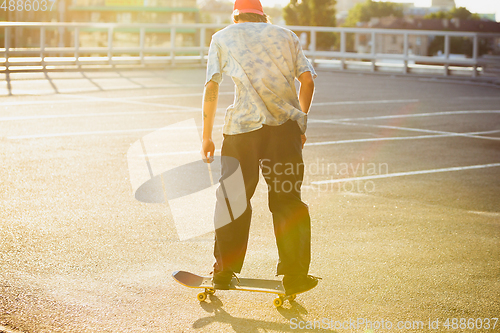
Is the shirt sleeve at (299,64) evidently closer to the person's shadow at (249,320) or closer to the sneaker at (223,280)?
the sneaker at (223,280)

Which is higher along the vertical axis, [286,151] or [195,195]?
[286,151]

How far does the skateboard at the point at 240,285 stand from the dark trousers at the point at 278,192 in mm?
119

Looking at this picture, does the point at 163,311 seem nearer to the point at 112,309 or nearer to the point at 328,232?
the point at 112,309

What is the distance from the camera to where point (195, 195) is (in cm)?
688

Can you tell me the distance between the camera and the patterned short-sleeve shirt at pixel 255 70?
3.89m

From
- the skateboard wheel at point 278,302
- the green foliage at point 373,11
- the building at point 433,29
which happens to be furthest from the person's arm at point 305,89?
the green foliage at point 373,11

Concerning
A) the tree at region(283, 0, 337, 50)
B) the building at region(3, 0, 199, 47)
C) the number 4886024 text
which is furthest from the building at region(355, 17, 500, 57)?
the number 4886024 text

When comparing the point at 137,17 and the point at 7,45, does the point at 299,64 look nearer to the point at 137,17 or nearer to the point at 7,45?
the point at 7,45

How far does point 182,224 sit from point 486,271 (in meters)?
2.62

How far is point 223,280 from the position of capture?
404cm

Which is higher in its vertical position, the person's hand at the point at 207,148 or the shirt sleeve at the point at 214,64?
the shirt sleeve at the point at 214,64

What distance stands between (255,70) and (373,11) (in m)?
163

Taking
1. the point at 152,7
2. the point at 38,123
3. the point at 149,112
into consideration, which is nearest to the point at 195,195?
the point at 38,123

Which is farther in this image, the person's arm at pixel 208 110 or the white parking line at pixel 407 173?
the white parking line at pixel 407 173
